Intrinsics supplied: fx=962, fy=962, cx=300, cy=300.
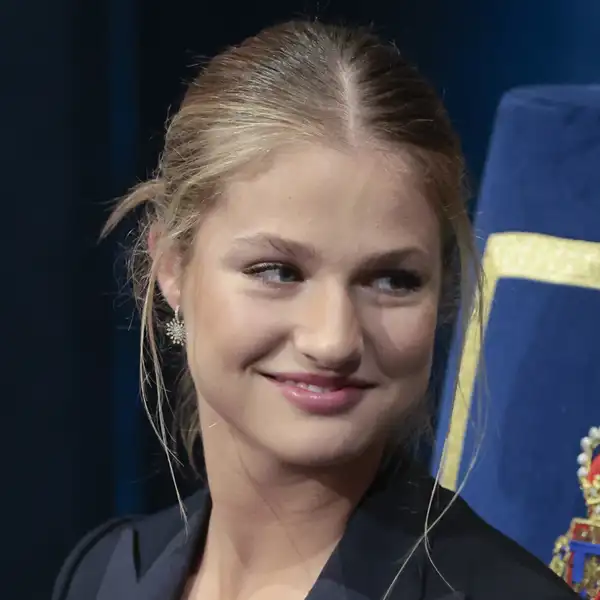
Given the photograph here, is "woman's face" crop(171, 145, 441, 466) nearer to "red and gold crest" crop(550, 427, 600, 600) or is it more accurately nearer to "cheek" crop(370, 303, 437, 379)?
"cheek" crop(370, 303, 437, 379)

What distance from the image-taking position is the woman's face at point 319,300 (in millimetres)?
578

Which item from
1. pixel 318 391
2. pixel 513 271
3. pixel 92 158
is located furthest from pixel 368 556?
pixel 92 158

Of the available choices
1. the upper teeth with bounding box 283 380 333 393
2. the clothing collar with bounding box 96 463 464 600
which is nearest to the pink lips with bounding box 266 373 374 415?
the upper teeth with bounding box 283 380 333 393

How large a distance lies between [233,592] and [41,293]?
1.54 ft

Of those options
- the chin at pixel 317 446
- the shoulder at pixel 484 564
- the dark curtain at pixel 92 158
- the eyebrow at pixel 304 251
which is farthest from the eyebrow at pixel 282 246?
the dark curtain at pixel 92 158

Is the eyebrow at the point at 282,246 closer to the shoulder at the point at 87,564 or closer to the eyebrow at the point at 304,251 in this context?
the eyebrow at the point at 304,251

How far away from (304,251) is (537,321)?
14.3 inches

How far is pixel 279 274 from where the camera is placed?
0.60 meters

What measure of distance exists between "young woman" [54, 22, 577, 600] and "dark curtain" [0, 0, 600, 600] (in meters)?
0.37

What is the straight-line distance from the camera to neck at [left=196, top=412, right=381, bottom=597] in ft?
2.15

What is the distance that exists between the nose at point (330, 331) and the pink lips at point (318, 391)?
0.04ft

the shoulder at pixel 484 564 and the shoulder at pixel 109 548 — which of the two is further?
the shoulder at pixel 109 548

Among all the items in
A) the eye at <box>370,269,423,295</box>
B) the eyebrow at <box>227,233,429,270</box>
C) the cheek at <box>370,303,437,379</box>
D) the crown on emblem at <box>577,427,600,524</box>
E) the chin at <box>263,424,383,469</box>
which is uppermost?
the eyebrow at <box>227,233,429,270</box>

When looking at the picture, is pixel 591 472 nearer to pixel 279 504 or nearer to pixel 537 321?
pixel 537 321
